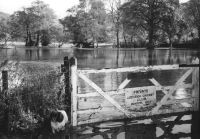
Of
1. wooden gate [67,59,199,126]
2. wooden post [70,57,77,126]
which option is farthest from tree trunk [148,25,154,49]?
wooden post [70,57,77,126]

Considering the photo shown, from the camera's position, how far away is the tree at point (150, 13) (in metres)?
78.9

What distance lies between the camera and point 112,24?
351ft

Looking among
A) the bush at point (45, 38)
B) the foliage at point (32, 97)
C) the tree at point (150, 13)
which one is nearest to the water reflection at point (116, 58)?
the foliage at point (32, 97)

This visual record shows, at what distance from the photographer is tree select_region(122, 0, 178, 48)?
78.9m

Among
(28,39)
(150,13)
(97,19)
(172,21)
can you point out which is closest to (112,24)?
(97,19)

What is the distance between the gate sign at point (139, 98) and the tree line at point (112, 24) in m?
71.6

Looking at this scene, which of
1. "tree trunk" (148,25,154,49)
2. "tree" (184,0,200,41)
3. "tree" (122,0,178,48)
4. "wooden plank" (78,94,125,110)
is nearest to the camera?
"wooden plank" (78,94,125,110)

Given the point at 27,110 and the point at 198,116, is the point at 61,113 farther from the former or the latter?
the point at 198,116

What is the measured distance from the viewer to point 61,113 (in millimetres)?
6875

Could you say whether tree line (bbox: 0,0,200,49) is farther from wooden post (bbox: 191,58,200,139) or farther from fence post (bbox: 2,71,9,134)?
fence post (bbox: 2,71,9,134)

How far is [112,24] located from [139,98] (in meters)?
101

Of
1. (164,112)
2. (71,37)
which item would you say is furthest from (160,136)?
(71,37)

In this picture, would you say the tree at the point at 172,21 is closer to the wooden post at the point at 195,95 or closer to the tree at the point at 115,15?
the tree at the point at 115,15

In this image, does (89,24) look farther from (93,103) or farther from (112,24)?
(93,103)
